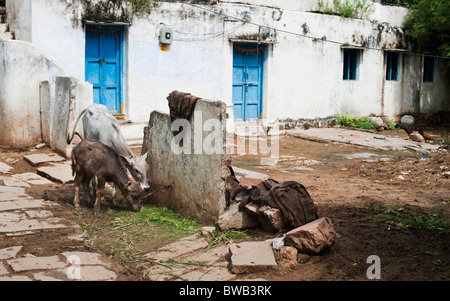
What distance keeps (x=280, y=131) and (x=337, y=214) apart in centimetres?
891

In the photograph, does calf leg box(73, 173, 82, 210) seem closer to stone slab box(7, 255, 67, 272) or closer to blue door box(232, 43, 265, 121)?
stone slab box(7, 255, 67, 272)

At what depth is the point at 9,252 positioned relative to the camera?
5.25 metres

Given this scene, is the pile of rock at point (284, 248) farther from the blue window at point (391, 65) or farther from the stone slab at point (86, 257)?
the blue window at point (391, 65)

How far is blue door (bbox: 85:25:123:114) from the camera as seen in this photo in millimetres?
12016

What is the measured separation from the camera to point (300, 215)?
554 centimetres

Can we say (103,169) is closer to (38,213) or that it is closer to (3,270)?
(38,213)

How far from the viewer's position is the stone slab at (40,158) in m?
9.50

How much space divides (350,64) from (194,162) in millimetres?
12277

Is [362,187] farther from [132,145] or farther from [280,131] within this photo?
[280,131]

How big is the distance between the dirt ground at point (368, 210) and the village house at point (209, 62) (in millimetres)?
1715

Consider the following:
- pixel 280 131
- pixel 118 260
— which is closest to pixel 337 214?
pixel 118 260

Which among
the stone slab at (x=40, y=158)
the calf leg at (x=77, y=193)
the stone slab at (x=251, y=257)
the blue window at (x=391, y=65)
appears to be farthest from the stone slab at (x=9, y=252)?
the blue window at (x=391, y=65)

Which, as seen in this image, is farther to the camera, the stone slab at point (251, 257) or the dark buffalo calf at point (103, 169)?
the dark buffalo calf at point (103, 169)

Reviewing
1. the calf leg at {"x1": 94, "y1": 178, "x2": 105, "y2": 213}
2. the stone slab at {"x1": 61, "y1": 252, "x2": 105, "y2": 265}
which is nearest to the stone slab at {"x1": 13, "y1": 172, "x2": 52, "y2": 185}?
the calf leg at {"x1": 94, "y1": 178, "x2": 105, "y2": 213}
